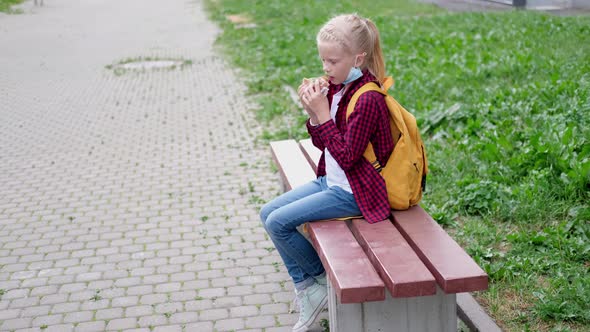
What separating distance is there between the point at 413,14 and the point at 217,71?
6755mm

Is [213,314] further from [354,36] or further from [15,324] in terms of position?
[354,36]

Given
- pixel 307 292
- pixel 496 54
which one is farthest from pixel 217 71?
pixel 307 292

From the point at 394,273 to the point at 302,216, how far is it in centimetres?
74

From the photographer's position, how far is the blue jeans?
372 cm

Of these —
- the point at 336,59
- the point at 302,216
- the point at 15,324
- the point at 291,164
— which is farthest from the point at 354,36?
the point at 15,324

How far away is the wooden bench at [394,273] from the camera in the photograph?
10.1 feet

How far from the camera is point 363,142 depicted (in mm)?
3492

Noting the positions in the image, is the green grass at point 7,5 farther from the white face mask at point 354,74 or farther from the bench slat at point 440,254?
the bench slat at point 440,254

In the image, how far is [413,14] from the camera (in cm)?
1778

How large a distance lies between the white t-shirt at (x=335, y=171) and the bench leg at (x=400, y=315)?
61cm

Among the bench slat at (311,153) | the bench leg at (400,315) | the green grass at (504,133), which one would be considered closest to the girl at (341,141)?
the bench leg at (400,315)

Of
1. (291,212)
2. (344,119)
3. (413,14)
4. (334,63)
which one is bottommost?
(413,14)

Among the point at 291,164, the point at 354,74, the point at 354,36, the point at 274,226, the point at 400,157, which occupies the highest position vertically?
the point at 354,36

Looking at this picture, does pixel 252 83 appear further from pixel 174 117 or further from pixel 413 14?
pixel 413 14
